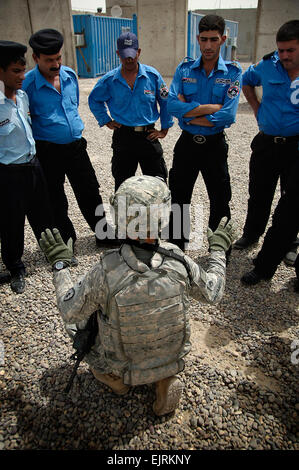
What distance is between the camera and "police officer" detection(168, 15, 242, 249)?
334cm

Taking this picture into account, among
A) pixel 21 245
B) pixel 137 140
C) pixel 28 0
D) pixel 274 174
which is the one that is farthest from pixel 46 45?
pixel 28 0

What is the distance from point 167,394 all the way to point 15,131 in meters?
2.56

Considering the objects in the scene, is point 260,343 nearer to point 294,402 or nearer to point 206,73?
point 294,402

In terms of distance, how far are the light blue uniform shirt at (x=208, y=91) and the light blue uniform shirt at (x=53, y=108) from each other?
104 centimetres

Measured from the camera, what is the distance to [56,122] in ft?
11.3

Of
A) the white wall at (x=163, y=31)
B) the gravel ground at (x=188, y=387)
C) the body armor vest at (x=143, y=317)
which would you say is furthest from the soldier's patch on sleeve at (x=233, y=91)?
the white wall at (x=163, y=31)

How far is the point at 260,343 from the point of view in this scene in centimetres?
286

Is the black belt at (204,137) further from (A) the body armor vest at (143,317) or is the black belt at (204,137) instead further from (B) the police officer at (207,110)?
(A) the body armor vest at (143,317)

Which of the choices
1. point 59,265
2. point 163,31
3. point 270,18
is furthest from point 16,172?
point 163,31

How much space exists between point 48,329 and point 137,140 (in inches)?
89.1

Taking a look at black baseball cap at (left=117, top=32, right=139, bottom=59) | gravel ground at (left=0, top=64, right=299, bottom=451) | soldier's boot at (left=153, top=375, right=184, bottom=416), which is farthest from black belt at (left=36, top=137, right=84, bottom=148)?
soldier's boot at (left=153, top=375, right=184, bottom=416)

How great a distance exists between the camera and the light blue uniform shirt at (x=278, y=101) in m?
3.23

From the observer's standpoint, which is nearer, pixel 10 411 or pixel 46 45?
pixel 10 411

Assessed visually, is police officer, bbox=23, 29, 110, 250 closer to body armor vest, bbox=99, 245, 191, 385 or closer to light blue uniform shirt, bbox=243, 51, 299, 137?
light blue uniform shirt, bbox=243, 51, 299, 137
